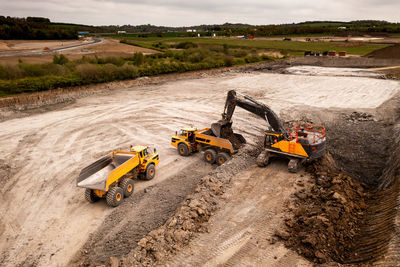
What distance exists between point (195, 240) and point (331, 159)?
893cm

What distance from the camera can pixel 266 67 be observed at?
50.8m

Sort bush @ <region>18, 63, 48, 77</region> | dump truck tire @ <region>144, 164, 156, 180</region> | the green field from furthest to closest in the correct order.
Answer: the green field
bush @ <region>18, 63, 48, 77</region>
dump truck tire @ <region>144, 164, 156, 180</region>

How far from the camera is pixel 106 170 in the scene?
12953 mm

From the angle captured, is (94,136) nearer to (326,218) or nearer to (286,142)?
(286,142)

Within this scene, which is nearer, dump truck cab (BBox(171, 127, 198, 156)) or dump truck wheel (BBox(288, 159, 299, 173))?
dump truck wheel (BBox(288, 159, 299, 173))

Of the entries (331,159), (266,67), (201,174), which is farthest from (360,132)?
(266,67)

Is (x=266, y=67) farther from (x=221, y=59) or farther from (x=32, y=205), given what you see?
(x=32, y=205)

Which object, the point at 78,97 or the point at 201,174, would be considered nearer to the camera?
the point at 201,174

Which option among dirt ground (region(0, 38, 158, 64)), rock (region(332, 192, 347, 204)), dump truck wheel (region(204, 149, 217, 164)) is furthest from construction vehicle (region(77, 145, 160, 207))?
dirt ground (region(0, 38, 158, 64))

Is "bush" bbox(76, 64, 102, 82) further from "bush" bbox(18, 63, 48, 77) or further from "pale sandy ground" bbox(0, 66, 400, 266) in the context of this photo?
"bush" bbox(18, 63, 48, 77)

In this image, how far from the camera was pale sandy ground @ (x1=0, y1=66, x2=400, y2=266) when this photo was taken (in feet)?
34.1

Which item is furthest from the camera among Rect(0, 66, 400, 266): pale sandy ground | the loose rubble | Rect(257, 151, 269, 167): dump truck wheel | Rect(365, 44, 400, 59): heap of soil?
Rect(365, 44, 400, 59): heap of soil

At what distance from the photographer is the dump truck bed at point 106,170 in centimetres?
1138

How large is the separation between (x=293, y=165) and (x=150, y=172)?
670 centimetres
